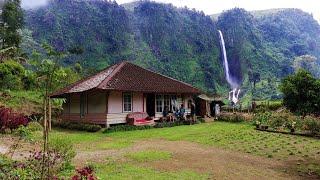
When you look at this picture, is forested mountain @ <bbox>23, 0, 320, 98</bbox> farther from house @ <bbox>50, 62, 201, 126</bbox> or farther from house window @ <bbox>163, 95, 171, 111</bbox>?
house @ <bbox>50, 62, 201, 126</bbox>

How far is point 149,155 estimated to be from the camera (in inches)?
461

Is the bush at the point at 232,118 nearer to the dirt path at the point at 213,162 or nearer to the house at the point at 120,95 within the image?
the house at the point at 120,95

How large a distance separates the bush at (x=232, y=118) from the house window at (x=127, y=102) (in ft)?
25.4

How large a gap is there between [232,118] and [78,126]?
37.4 ft

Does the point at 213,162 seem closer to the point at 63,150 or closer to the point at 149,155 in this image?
the point at 149,155

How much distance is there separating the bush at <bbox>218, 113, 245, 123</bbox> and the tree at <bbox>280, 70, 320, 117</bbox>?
7.06 meters

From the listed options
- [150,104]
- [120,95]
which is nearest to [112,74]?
[120,95]

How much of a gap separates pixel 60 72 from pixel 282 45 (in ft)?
394

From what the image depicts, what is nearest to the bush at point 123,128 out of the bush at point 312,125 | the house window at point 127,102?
the house window at point 127,102

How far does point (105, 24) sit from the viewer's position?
103125 millimetres

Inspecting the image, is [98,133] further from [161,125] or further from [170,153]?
[170,153]

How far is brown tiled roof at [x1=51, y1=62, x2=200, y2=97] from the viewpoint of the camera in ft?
73.3

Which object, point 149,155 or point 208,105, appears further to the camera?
point 208,105

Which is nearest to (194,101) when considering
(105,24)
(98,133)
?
(98,133)
